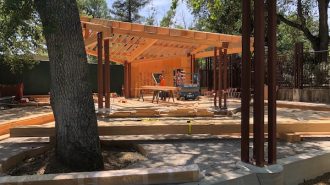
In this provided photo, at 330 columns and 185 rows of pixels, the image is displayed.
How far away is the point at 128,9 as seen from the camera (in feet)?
177

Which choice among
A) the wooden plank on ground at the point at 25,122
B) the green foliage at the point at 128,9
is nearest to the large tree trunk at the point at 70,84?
the wooden plank on ground at the point at 25,122

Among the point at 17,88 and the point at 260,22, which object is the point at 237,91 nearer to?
the point at 17,88

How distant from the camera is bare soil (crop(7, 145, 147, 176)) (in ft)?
21.5

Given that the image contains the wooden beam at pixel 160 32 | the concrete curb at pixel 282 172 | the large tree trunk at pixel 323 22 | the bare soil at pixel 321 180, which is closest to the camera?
the concrete curb at pixel 282 172

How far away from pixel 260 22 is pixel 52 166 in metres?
3.72

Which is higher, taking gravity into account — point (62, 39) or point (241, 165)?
point (62, 39)

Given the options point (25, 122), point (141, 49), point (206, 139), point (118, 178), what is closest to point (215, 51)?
point (141, 49)

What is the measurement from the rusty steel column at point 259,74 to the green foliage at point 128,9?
160ft

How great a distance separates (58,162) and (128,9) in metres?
48.7

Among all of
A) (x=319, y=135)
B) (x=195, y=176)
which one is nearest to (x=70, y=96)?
(x=195, y=176)

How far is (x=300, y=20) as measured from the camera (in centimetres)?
2669

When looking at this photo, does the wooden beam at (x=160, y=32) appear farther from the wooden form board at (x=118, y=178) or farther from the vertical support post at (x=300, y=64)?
the wooden form board at (x=118, y=178)

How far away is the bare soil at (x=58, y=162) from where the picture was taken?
6562 millimetres

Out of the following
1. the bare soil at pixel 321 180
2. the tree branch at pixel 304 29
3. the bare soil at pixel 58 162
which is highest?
the tree branch at pixel 304 29
